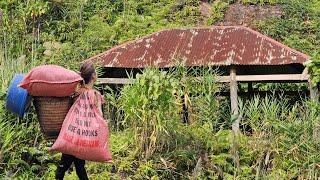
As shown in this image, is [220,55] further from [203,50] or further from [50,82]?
[50,82]

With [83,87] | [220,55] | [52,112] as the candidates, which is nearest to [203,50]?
[220,55]

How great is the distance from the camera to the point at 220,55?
30.4 feet

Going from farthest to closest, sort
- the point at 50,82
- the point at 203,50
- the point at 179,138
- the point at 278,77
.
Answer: the point at 203,50 < the point at 278,77 < the point at 179,138 < the point at 50,82

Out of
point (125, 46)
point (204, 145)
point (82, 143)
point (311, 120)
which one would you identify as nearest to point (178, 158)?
point (204, 145)

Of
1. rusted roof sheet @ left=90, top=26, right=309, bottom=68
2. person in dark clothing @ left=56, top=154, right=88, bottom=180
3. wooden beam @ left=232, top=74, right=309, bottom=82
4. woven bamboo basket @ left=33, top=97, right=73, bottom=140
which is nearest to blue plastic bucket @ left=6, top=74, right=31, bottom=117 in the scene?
woven bamboo basket @ left=33, top=97, right=73, bottom=140

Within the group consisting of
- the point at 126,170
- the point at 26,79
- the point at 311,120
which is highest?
the point at 26,79

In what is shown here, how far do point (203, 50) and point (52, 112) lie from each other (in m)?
4.99

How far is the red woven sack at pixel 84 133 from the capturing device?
4.80 metres

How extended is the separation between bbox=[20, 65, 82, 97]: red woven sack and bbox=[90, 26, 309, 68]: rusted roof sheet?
160 inches

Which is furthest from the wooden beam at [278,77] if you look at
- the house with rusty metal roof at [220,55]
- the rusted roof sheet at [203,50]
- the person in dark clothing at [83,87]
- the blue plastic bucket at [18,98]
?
the blue plastic bucket at [18,98]

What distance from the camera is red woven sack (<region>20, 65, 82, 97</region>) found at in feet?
15.8

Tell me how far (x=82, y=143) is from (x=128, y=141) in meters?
2.18

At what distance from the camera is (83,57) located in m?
13.2

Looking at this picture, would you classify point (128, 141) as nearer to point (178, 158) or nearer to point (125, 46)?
point (178, 158)
